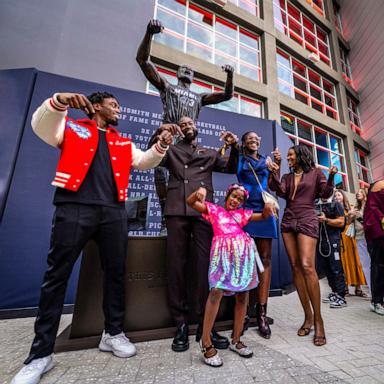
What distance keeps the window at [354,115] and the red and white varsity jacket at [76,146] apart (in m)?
16.0

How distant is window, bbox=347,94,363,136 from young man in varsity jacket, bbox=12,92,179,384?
16115 millimetres

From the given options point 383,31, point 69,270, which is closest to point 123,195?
point 69,270

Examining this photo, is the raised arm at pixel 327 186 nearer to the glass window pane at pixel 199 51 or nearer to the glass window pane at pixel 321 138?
the glass window pane at pixel 199 51

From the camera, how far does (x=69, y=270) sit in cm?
154

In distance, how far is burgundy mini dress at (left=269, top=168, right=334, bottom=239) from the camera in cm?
214

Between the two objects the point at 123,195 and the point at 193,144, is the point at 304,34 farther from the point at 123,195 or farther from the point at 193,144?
the point at 123,195

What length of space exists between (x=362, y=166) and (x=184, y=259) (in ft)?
51.4

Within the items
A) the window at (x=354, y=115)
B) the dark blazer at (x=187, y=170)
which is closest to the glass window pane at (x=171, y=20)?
the dark blazer at (x=187, y=170)

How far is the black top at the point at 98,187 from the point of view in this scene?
1.56m

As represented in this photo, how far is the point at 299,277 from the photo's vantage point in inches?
86.4

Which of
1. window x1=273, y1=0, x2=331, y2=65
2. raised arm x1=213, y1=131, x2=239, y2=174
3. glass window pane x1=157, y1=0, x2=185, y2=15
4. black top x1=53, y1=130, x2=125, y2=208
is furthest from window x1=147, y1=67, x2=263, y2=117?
black top x1=53, y1=130, x2=125, y2=208

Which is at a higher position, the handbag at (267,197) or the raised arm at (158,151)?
the raised arm at (158,151)

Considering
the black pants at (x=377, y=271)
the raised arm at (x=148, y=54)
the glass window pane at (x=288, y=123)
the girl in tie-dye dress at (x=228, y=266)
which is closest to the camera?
the girl in tie-dye dress at (x=228, y=266)

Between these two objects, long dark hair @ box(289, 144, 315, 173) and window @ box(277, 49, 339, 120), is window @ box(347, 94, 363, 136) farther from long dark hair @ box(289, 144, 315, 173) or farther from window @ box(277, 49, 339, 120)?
long dark hair @ box(289, 144, 315, 173)
